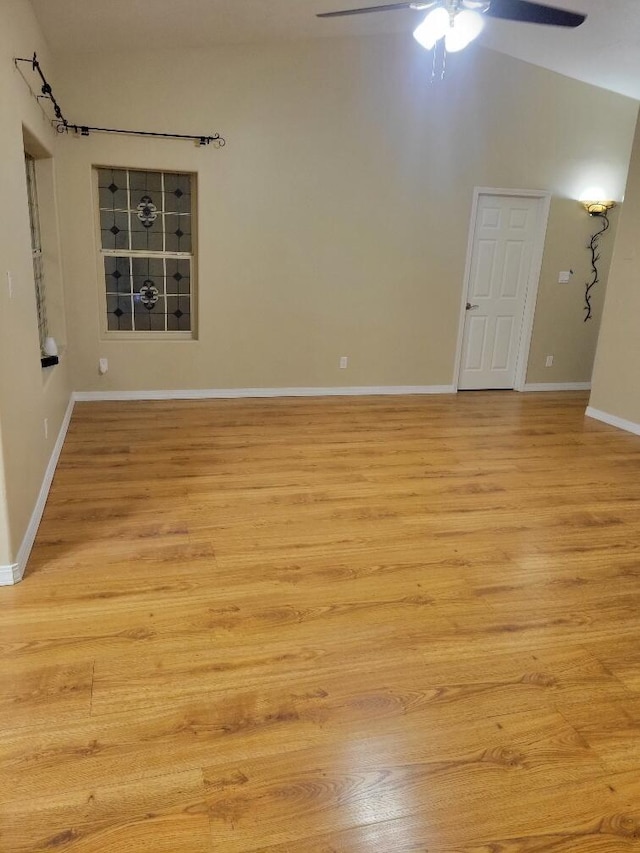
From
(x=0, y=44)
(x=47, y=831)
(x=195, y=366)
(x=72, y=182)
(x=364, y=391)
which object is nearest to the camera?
(x=47, y=831)

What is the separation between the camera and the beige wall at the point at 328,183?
205 inches

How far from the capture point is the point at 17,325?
295cm

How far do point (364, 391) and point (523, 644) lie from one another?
4097 millimetres

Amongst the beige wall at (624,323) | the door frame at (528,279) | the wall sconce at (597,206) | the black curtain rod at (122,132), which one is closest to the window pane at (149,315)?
the black curtain rod at (122,132)

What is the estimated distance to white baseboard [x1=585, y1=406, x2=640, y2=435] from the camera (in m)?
5.31

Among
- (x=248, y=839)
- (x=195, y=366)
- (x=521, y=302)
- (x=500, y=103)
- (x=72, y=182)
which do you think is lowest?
(x=248, y=839)

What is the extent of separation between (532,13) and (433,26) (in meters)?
0.53

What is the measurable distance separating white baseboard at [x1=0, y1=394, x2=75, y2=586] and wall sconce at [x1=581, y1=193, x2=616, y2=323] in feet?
17.9

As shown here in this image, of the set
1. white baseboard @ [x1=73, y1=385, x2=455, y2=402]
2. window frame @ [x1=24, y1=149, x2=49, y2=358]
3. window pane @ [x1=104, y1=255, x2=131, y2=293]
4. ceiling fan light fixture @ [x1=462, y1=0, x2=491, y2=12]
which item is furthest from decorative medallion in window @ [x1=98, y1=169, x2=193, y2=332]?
ceiling fan light fixture @ [x1=462, y1=0, x2=491, y2=12]

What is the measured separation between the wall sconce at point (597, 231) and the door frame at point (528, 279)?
47 cm

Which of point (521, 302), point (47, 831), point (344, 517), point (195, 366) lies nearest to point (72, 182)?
point (195, 366)

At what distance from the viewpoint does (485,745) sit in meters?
1.87

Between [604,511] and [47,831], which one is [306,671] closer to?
[47,831]

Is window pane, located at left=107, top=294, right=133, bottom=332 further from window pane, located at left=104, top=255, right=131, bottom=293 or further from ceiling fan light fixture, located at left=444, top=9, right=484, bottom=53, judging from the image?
ceiling fan light fixture, located at left=444, top=9, right=484, bottom=53
